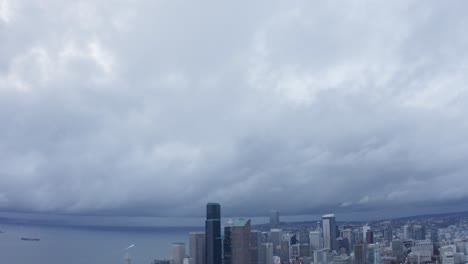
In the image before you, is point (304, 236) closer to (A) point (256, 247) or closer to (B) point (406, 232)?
(A) point (256, 247)

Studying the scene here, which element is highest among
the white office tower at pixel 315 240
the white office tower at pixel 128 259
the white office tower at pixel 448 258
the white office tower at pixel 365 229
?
the white office tower at pixel 365 229

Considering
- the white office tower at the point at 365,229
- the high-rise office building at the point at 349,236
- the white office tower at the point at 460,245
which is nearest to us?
the white office tower at the point at 460,245

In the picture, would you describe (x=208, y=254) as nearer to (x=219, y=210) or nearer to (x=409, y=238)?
(x=219, y=210)

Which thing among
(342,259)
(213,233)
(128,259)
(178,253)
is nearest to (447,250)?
(342,259)

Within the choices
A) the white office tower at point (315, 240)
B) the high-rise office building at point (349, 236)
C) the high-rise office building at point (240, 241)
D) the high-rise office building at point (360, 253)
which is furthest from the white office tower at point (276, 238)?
the high-rise office building at point (360, 253)

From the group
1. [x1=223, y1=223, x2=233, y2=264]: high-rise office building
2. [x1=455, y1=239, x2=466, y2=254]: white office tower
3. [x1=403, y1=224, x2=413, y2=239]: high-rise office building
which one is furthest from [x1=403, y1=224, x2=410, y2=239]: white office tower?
[x1=223, y1=223, x2=233, y2=264]: high-rise office building

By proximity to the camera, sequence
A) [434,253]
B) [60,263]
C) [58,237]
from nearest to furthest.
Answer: [60,263] → [434,253] → [58,237]

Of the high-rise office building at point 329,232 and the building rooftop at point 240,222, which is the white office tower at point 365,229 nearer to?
the high-rise office building at point 329,232

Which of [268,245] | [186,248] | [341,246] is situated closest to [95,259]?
[186,248]
